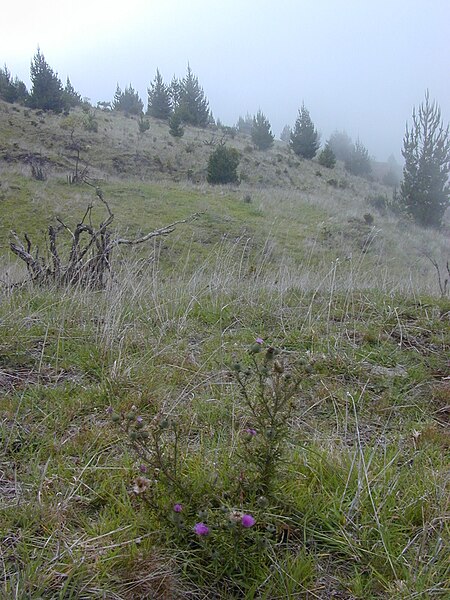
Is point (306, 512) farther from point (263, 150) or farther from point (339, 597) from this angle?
point (263, 150)

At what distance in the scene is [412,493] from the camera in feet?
4.20

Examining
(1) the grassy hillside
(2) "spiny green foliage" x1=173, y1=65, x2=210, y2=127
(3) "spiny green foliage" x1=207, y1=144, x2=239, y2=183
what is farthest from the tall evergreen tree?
(1) the grassy hillside

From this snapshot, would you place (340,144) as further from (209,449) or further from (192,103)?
(209,449)

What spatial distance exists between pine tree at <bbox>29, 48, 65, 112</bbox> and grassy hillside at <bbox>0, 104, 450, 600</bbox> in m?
29.9

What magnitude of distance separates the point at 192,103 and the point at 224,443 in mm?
41406

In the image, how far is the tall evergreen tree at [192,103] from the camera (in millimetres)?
35709

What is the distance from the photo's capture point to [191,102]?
1533 inches

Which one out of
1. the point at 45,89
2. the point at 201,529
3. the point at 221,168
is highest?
the point at 45,89

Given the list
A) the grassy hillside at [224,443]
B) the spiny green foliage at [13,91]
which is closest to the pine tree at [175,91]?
the spiny green foliage at [13,91]

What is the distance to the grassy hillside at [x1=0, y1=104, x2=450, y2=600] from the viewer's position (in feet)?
3.43

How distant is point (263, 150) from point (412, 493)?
3279 cm

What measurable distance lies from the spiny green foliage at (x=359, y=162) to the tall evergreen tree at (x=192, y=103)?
13.2 meters

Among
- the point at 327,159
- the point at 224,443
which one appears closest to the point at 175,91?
the point at 327,159

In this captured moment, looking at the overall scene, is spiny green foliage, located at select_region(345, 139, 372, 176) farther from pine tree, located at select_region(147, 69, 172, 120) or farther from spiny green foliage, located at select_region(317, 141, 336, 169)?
pine tree, located at select_region(147, 69, 172, 120)
